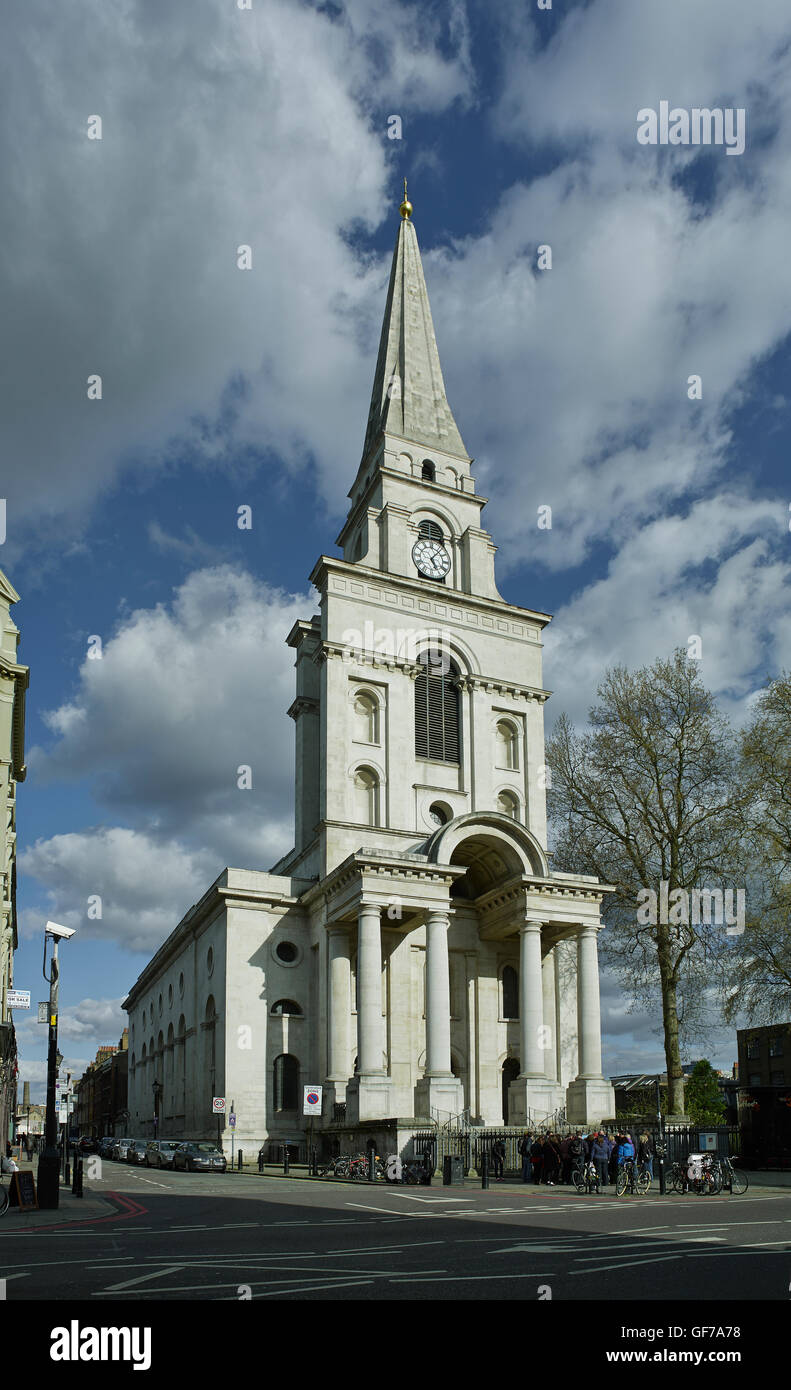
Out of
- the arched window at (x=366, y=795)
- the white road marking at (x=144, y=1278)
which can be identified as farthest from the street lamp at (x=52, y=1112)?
the arched window at (x=366, y=795)

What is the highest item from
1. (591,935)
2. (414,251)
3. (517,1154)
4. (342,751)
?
(414,251)

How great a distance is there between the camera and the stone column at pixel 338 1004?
4197 centimetres

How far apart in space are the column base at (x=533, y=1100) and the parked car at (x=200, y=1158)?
34.8 ft

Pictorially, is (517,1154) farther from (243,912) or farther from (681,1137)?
(243,912)

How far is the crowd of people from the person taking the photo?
27.5 m

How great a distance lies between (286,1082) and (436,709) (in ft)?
55.8

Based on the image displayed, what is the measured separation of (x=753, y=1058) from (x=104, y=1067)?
85996 mm

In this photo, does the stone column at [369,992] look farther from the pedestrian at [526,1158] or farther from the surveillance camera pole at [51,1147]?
the surveillance camera pole at [51,1147]

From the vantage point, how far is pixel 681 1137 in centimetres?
3073

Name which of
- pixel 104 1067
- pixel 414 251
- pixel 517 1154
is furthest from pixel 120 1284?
pixel 104 1067

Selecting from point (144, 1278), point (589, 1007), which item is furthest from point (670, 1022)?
point (144, 1278)

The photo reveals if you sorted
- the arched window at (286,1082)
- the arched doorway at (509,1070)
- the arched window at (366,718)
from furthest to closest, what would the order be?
the arched window at (366,718)
the arched doorway at (509,1070)
the arched window at (286,1082)

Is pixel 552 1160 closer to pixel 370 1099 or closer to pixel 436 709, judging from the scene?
pixel 370 1099

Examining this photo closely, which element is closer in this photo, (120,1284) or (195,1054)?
(120,1284)
